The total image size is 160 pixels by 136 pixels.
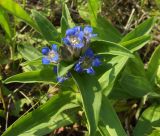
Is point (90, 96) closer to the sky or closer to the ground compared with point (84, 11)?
closer to the ground

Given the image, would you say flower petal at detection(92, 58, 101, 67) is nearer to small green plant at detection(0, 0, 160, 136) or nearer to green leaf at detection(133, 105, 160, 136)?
small green plant at detection(0, 0, 160, 136)

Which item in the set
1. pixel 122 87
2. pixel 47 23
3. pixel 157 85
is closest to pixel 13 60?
pixel 47 23

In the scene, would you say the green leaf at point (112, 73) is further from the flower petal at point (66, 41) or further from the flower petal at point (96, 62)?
the flower petal at point (66, 41)

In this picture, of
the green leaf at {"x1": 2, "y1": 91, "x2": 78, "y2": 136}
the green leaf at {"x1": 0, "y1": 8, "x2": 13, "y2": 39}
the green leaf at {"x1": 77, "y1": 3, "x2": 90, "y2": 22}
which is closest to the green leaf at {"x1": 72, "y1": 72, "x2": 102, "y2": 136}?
the green leaf at {"x1": 2, "y1": 91, "x2": 78, "y2": 136}

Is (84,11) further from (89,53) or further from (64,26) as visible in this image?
(89,53)

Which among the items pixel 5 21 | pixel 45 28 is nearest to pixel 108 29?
pixel 45 28
